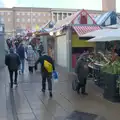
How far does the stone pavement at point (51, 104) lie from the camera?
26.0ft

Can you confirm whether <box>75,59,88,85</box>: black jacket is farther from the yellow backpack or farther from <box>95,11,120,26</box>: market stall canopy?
<box>95,11,120,26</box>: market stall canopy

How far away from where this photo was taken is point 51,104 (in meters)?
9.22

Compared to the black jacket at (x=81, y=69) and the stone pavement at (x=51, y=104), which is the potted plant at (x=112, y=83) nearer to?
the stone pavement at (x=51, y=104)

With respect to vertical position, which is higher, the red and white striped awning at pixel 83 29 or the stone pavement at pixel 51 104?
the red and white striped awning at pixel 83 29

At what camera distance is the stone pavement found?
792cm

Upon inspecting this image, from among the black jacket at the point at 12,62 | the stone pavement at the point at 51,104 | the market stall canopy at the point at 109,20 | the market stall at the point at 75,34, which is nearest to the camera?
the stone pavement at the point at 51,104

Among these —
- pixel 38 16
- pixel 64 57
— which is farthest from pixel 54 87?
pixel 38 16

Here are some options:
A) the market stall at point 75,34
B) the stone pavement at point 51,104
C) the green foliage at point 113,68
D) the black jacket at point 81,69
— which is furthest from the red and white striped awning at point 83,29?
the green foliage at point 113,68

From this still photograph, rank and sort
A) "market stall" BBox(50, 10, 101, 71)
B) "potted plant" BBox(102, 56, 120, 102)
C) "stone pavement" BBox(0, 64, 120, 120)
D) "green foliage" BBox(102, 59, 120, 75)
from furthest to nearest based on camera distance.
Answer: "market stall" BBox(50, 10, 101, 71) < "green foliage" BBox(102, 59, 120, 75) < "potted plant" BBox(102, 56, 120, 102) < "stone pavement" BBox(0, 64, 120, 120)

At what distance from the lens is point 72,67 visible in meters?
17.9

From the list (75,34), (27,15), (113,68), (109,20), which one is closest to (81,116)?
(113,68)

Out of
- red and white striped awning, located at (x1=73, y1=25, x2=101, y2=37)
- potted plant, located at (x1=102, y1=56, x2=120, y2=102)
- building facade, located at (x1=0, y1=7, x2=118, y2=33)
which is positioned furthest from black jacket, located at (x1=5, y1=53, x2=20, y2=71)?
building facade, located at (x1=0, y1=7, x2=118, y2=33)

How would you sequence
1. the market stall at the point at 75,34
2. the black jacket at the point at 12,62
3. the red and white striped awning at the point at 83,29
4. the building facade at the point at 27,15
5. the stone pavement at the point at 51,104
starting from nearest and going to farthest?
the stone pavement at the point at 51,104, the black jacket at the point at 12,62, the red and white striped awning at the point at 83,29, the market stall at the point at 75,34, the building facade at the point at 27,15

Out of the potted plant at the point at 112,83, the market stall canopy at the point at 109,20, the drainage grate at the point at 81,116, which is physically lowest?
the drainage grate at the point at 81,116
